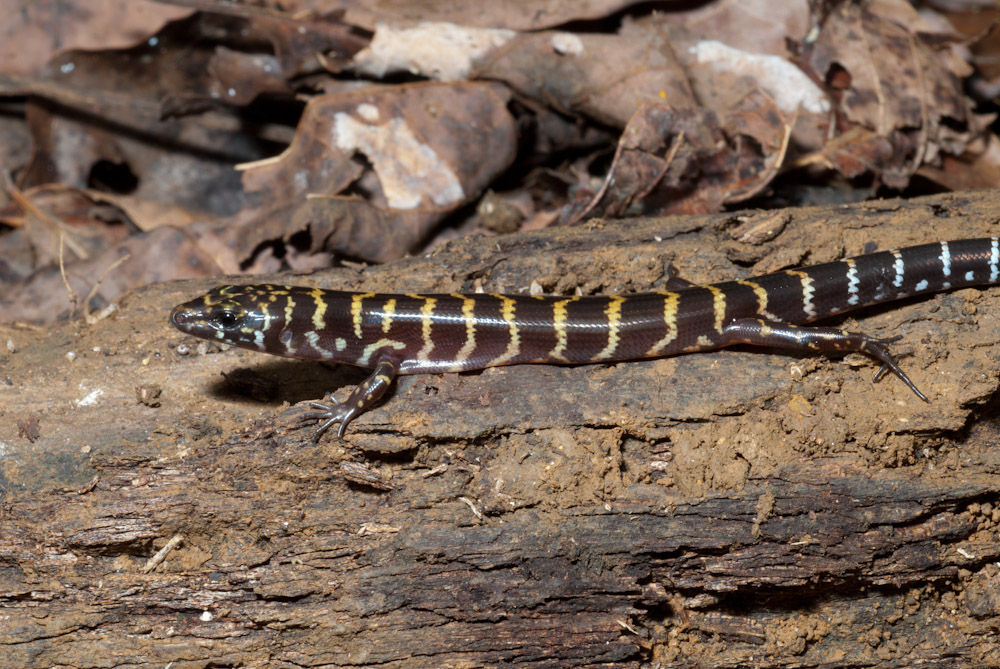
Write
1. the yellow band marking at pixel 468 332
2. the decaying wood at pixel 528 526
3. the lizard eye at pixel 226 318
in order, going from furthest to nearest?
the yellow band marking at pixel 468 332 < the lizard eye at pixel 226 318 < the decaying wood at pixel 528 526

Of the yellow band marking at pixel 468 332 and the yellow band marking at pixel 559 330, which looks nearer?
the yellow band marking at pixel 559 330

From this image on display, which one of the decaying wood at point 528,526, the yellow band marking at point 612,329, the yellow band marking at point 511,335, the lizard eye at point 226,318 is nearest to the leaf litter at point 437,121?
the lizard eye at point 226,318

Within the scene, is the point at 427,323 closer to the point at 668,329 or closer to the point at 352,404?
the point at 352,404

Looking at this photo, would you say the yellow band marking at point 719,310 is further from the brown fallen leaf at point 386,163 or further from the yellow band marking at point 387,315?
the brown fallen leaf at point 386,163

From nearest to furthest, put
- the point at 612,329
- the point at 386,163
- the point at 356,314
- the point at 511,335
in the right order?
the point at 612,329, the point at 511,335, the point at 356,314, the point at 386,163

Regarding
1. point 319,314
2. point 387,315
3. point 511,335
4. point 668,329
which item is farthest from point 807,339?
point 319,314

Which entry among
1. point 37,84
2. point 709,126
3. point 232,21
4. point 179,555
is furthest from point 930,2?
point 37,84

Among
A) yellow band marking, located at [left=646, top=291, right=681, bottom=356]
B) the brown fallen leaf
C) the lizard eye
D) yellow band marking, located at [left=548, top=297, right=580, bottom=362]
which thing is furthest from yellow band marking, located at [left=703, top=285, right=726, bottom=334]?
the lizard eye
